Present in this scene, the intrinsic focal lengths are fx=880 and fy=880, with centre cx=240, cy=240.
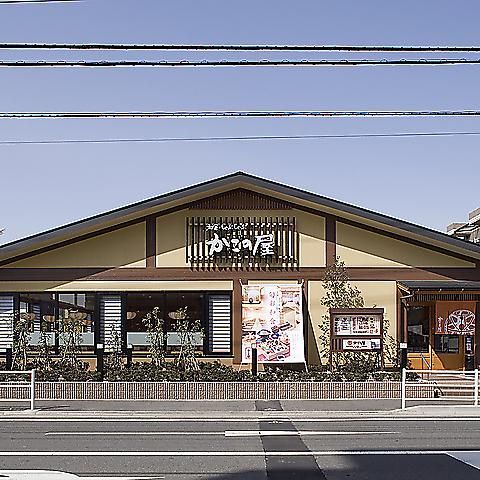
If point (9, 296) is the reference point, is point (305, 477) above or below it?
below

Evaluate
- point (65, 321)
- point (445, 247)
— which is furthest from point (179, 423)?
point (445, 247)

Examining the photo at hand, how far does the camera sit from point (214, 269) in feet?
88.8

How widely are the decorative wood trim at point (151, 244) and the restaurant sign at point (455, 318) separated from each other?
8975 mm

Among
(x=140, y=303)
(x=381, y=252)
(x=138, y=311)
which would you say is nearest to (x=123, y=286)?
(x=140, y=303)

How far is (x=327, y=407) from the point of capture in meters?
20.1

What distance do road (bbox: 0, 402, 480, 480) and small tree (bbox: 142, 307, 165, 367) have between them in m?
5.58

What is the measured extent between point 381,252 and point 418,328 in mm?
2810

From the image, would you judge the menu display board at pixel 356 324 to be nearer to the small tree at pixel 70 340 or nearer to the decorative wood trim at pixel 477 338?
the decorative wood trim at pixel 477 338

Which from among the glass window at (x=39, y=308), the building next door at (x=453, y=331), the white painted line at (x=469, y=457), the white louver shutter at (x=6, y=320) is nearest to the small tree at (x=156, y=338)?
the glass window at (x=39, y=308)

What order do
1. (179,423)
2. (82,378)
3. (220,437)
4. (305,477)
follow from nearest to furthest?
(305,477) < (220,437) < (179,423) < (82,378)

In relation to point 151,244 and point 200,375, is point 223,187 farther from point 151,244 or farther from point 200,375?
point 200,375

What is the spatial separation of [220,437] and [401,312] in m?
13.1

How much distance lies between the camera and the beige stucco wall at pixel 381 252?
88.8 ft

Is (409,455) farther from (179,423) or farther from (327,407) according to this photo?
(327,407)
